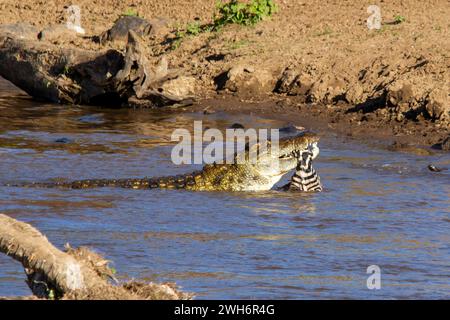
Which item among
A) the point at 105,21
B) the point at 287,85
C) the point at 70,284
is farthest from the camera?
the point at 105,21

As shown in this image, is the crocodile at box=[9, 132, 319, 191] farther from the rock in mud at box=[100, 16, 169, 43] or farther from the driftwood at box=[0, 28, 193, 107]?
the rock in mud at box=[100, 16, 169, 43]

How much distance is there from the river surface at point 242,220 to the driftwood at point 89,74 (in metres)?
1.04

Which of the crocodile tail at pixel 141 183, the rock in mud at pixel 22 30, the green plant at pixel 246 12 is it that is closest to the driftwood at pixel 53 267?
the crocodile tail at pixel 141 183

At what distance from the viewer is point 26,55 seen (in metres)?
15.4

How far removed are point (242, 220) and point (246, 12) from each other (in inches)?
312

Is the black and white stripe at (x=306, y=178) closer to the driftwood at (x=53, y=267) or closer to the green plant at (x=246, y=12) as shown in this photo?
the driftwood at (x=53, y=267)

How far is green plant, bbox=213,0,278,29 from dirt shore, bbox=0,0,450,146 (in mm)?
165

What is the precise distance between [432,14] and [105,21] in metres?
5.76

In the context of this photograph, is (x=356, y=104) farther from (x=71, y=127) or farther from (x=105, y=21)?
(x=105, y=21)

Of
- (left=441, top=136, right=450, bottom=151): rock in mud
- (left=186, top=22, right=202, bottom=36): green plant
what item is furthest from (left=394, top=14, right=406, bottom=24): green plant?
(left=441, top=136, right=450, bottom=151): rock in mud

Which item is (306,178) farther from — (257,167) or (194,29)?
(194,29)

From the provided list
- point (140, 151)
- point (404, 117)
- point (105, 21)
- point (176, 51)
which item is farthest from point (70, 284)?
point (105, 21)

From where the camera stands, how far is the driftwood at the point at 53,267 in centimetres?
455

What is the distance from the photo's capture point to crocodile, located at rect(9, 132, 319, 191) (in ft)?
33.6
